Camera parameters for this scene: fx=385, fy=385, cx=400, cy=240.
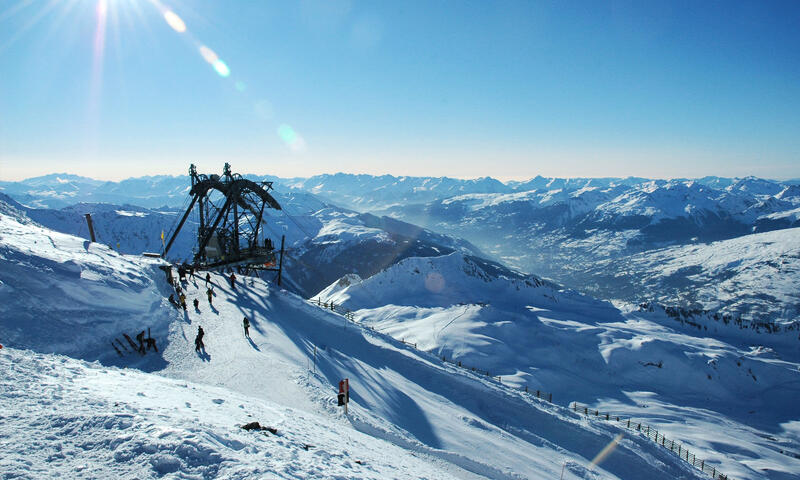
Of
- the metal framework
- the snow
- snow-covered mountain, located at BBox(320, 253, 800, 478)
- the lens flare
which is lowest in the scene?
snow-covered mountain, located at BBox(320, 253, 800, 478)

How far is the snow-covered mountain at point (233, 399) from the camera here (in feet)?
26.1

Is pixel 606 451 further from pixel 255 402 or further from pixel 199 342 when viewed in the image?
pixel 199 342

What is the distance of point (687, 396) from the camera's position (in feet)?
217

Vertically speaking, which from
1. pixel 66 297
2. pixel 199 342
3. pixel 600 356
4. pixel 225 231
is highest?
pixel 225 231

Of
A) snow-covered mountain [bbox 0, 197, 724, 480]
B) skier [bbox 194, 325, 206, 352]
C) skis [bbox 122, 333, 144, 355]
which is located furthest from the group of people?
snow-covered mountain [bbox 0, 197, 724, 480]

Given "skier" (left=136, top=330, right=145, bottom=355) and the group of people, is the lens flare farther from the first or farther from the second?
"skier" (left=136, top=330, right=145, bottom=355)

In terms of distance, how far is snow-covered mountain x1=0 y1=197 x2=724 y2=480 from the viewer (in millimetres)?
7953

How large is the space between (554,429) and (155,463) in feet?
80.7

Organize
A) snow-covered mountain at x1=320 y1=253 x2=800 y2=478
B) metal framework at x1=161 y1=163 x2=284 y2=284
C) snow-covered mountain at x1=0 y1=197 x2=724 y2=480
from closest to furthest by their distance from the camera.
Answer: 1. snow-covered mountain at x1=0 y1=197 x2=724 y2=480
2. metal framework at x1=161 y1=163 x2=284 y2=284
3. snow-covered mountain at x1=320 y1=253 x2=800 y2=478

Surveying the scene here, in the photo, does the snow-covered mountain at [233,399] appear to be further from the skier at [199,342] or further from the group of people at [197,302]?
the group of people at [197,302]

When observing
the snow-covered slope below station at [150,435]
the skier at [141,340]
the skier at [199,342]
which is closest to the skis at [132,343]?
the skier at [141,340]

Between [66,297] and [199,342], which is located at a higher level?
[66,297]

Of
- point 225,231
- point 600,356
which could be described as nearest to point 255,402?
point 225,231

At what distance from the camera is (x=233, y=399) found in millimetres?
13109
